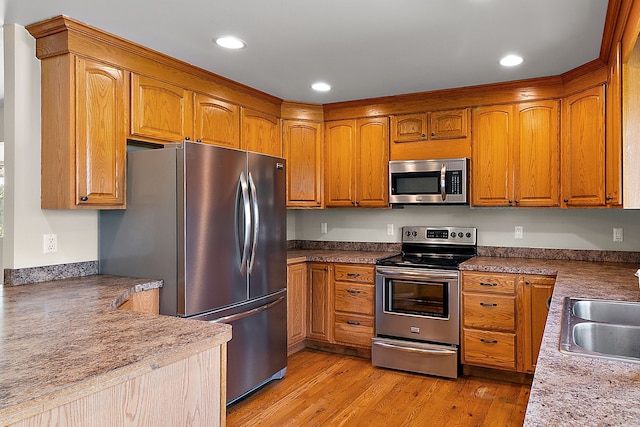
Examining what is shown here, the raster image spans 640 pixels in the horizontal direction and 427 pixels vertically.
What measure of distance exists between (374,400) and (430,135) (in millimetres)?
2185

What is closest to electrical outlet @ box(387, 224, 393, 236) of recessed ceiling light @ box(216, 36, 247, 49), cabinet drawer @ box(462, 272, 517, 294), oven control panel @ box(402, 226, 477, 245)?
oven control panel @ box(402, 226, 477, 245)

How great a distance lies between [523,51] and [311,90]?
165 centimetres

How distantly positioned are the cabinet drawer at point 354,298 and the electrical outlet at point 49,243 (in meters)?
2.20

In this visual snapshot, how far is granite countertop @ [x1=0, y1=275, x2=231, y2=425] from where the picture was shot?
1.09 metres

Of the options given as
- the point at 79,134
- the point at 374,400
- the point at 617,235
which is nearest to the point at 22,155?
the point at 79,134

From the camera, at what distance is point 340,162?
4254 millimetres

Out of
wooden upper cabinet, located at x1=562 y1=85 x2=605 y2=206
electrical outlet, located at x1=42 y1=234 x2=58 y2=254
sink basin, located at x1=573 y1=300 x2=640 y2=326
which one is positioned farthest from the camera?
wooden upper cabinet, located at x1=562 y1=85 x2=605 y2=206

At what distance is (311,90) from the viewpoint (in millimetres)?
3791

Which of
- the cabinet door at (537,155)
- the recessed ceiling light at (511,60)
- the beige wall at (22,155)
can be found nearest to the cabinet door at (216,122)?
the beige wall at (22,155)

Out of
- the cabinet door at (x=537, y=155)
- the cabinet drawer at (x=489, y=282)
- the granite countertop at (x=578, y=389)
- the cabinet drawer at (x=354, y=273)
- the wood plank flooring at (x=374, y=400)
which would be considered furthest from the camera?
the cabinet drawer at (x=354, y=273)

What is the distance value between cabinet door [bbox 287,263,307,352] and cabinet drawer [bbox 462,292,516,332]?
136 cm

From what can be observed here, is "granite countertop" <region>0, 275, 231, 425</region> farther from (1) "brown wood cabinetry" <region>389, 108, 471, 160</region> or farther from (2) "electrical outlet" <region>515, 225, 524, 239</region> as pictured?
(2) "electrical outlet" <region>515, 225, 524, 239</region>

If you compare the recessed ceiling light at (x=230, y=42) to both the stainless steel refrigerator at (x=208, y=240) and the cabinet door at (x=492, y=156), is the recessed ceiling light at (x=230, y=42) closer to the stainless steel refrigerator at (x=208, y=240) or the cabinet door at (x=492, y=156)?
the stainless steel refrigerator at (x=208, y=240)

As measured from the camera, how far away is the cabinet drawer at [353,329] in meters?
3.84
